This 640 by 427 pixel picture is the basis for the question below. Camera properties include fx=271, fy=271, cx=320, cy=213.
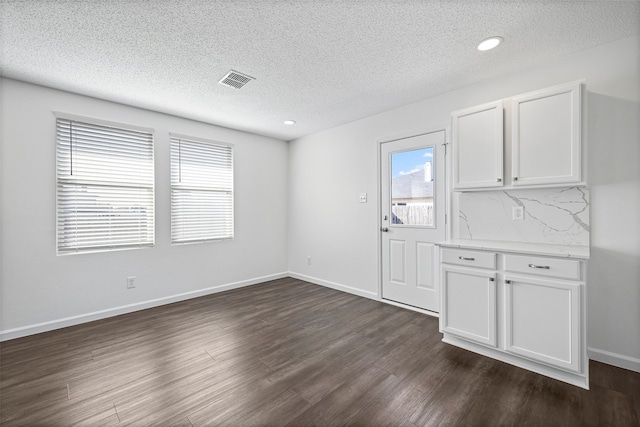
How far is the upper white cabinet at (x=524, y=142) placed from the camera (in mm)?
2123

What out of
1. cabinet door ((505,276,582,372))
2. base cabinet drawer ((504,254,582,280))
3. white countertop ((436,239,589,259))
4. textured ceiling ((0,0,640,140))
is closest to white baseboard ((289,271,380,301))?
white countertop ((436,239,589,259))

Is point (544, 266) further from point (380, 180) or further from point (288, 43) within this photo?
point (288, 43)

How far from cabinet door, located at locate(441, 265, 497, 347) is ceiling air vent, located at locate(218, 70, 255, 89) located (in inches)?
106

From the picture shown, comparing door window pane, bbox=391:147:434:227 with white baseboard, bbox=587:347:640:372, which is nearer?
white baseboard, bbox=587:347:640:372

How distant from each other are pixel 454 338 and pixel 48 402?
124 inches

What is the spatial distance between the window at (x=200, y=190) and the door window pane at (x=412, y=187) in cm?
262

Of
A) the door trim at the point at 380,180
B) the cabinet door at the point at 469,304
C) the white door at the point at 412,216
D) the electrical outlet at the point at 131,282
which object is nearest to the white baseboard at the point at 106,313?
the electrical outlet at the point at 131,282

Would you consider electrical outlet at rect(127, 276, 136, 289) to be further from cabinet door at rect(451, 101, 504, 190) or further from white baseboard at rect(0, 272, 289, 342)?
cabinet door at rect(451, 101, 504, 190)

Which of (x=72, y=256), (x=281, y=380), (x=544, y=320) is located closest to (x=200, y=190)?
(x=72, y=256)

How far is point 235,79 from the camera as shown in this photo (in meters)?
2.78

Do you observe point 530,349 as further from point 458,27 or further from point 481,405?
point 458,27

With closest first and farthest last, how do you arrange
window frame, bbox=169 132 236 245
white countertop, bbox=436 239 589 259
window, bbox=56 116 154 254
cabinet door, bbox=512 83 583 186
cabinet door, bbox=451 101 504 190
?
white countertop, bbox=436 239 589 259 < cabinet door, bbox=512 83 583 186 < cabinet door, bbox=451 101 504 190 < window, bbox=56 116 154 254 < window frame, bbox=169 132 236 245

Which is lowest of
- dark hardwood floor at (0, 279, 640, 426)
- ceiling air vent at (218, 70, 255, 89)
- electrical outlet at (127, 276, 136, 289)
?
dark hardwood floor at (0, 279, 640, 426)

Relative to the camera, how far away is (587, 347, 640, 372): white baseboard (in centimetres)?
211
